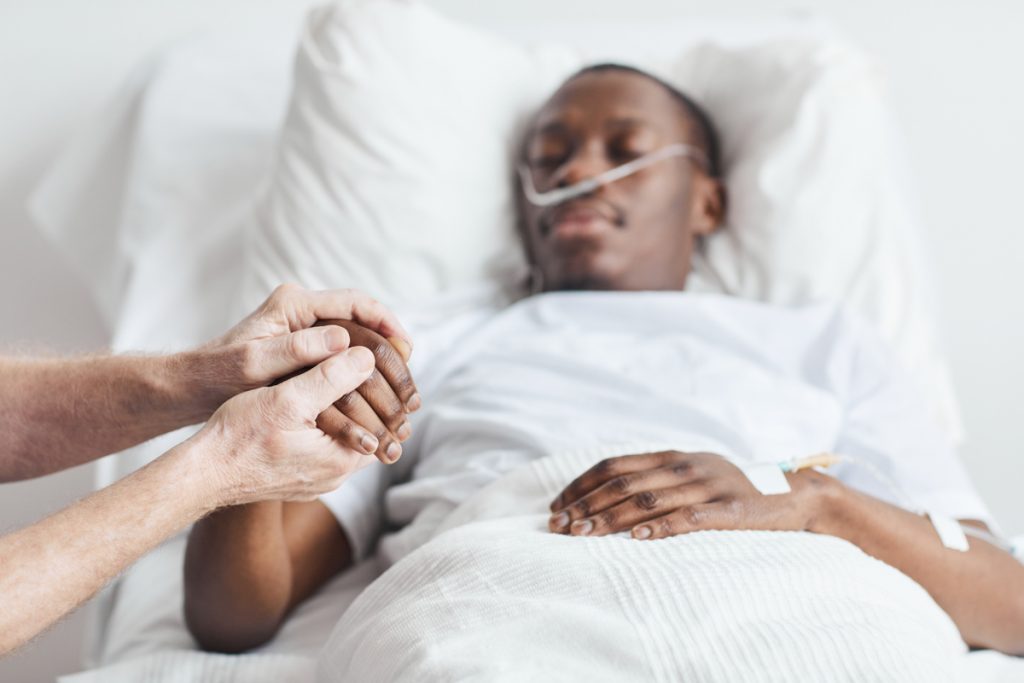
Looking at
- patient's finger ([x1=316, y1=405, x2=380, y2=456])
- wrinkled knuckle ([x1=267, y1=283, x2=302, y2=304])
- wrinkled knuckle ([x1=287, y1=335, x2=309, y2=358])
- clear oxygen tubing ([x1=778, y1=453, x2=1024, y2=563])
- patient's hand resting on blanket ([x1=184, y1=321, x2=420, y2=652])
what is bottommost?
clear oxygen tubing ([x1=778, y1=453, x2=1024, y2=563])

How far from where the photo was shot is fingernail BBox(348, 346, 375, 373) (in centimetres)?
100

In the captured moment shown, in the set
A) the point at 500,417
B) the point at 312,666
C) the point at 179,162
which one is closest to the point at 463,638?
the point at 312,666

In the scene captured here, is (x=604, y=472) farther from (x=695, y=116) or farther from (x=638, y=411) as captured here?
(x=695, y=116)

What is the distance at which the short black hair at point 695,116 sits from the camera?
5.79 feet

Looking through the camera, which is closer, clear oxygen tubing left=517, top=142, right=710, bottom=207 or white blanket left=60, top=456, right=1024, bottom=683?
white blanket left=60, top=456, right=1024, bottom=683

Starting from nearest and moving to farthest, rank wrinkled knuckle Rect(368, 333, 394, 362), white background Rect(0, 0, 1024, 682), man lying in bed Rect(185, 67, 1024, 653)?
1. wrinkled knuckle Rect(368, 333, 394, 362)
2. man lying in bed Rect(185, 67, 1024, 653)
3. white background Rect(0, 0, 1024, 682)

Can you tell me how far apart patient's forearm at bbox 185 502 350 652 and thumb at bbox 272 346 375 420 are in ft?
0.80

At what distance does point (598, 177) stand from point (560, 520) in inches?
27.6

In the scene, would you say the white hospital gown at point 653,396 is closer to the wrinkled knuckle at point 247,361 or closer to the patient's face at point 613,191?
the patient's face at point 613,191

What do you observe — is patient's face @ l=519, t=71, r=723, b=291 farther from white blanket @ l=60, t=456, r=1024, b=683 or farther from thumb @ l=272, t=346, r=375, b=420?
thumb @ l=272, t=346, r=375, b=420

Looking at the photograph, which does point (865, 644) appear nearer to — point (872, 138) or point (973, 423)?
point (872, 138)

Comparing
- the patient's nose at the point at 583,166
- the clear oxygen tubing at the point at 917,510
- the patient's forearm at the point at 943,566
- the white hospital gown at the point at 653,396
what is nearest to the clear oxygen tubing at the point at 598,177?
the patient's nose at the point at 583,166

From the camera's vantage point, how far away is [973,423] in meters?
2.17

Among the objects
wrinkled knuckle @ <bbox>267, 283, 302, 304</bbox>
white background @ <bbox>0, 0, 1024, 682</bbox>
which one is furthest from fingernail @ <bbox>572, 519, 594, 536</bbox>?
white background @ <bbox>0, 0, 1024, 682</bbox>
